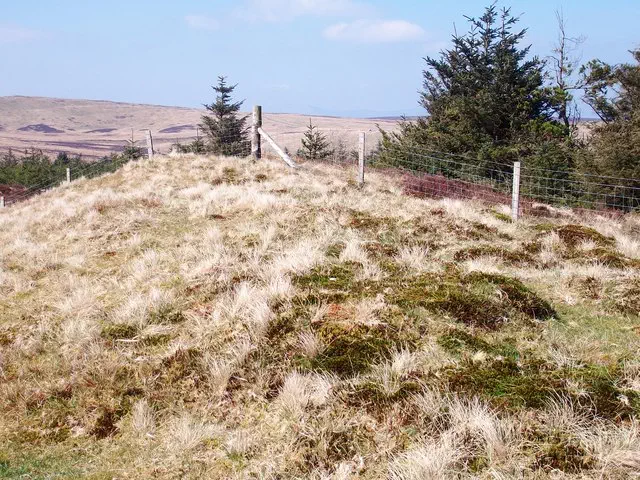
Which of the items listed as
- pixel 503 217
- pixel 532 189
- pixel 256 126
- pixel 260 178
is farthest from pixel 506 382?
pixel 532 189

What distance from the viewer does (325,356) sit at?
13.6 ft

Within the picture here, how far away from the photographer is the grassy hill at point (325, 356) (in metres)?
3.08

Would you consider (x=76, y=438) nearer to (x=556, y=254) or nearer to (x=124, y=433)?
(x=124, y=433)

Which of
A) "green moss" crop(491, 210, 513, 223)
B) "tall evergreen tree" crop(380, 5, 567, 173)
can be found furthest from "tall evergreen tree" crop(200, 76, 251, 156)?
"green moss" crop(491, 210, 513, 223)

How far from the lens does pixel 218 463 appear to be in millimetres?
3219

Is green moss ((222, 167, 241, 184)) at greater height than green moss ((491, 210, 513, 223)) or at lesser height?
greater

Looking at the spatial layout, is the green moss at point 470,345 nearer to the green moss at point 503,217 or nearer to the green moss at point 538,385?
the green moss at point 538,385

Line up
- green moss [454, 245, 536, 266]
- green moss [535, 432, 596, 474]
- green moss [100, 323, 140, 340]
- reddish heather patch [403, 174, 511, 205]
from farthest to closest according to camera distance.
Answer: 1. reddish heather patch [403, 174, 511, 205]
2. green moss [454, 245, 536, 266]
3. green moss [100, 323, 140, 340]
4. green moss [535, 432, 596, 474]

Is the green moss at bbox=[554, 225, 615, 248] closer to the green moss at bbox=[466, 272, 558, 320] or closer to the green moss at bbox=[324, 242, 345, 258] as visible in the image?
the green moss at bbox=[466, 272, 558, 320]

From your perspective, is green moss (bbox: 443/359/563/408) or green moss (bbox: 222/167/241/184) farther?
green moss (bbox: 222/167/241/184)

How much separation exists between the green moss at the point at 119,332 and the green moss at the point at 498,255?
4.51 m

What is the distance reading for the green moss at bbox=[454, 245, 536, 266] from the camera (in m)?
7.09

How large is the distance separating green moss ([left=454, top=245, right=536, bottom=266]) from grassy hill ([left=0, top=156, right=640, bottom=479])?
0.16ft

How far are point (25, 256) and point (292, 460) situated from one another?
26.5ft
